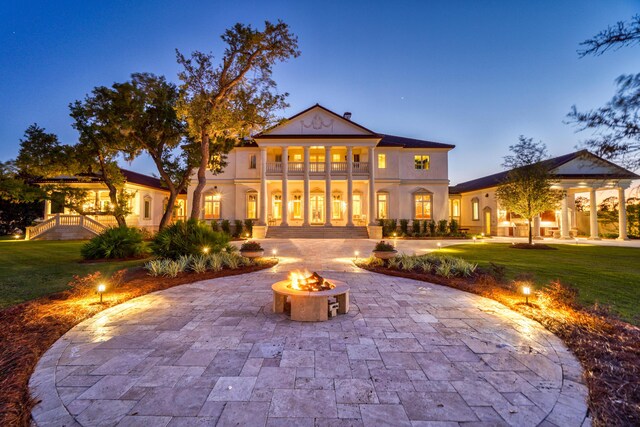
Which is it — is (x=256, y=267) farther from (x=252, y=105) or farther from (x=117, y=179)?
(x=117, y=179)

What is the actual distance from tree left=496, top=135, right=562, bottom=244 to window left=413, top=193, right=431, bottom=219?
25.8ft

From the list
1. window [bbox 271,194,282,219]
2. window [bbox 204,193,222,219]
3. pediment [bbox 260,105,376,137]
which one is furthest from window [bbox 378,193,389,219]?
window [bbox 204,193,222,219]

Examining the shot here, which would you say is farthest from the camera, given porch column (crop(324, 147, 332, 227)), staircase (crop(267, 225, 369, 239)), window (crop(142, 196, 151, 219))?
window (crop(142, 196, 151, 219))

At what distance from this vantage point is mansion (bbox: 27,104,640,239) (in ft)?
69.9

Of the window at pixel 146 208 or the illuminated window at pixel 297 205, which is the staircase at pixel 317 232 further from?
the window at pixel 146 208

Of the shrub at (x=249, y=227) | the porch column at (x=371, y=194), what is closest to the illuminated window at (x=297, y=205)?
the shrub at (x=249, y=227)

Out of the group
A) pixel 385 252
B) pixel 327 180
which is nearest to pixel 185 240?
pixel 385 252

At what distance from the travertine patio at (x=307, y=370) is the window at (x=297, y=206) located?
1928 centimetres

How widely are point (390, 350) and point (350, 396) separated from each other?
1043 mm

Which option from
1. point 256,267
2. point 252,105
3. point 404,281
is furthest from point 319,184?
point 404,281

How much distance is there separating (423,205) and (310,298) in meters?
21.7

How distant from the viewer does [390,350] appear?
3227 mm

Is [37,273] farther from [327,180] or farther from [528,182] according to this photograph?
[528,182]

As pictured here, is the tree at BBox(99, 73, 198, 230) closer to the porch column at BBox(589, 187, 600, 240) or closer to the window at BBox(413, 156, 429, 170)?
the window at BBox(413, 156, 429, 170)
